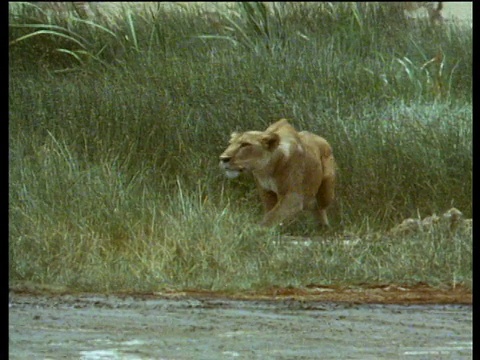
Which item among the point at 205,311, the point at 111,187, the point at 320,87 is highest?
the point at 320,87

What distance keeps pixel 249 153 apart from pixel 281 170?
209 mm

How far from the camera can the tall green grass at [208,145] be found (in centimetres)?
694

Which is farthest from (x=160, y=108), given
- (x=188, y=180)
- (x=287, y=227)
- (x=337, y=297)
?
(x=337, y=297)

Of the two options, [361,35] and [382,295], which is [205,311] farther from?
[361,35]

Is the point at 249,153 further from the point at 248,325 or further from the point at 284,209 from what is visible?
the point at 248,325

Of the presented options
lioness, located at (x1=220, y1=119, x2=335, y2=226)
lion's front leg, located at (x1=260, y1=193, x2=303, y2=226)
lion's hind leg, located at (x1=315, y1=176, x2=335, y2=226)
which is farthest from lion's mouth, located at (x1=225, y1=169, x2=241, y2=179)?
lion's hind leg, located at (x1=315, y1=176, x2=335, y2=226)

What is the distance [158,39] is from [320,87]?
118 centimetres

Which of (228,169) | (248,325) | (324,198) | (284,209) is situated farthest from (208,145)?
(248,325)

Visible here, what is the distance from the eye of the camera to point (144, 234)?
7074mm

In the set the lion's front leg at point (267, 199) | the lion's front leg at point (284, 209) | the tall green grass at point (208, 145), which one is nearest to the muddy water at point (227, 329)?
the tall green grass at point (208, 145)

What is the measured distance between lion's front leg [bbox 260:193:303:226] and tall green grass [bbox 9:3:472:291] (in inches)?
→ 2.7

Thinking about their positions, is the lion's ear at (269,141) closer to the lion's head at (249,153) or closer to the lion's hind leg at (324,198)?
the lion's head at (249,153)

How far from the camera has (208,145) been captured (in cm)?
766

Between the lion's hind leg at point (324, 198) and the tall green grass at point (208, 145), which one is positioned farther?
the lion's hind leg at point (324, 198)
